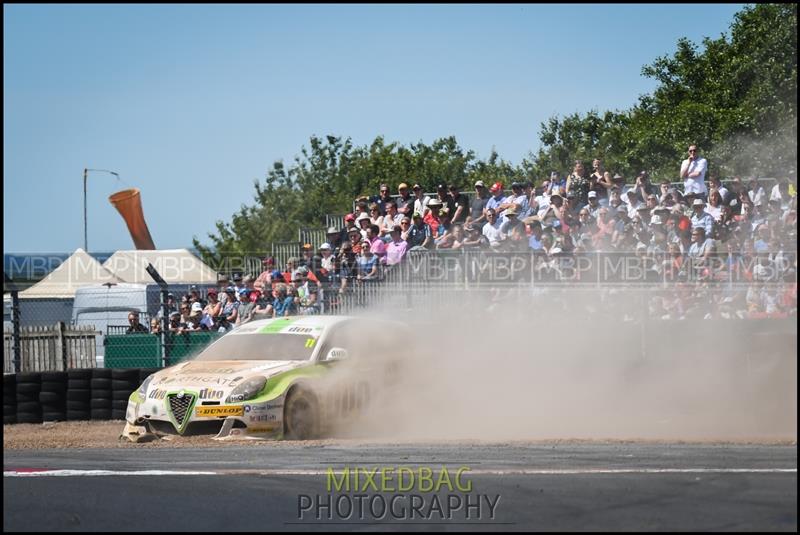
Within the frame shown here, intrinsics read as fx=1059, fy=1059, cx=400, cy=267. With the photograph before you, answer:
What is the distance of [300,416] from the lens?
10.9 m

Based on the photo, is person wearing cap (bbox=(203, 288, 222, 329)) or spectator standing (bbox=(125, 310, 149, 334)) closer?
person wearing cap (bbox=(203, 288, 222, 329))

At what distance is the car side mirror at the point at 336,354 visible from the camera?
37.1 ft

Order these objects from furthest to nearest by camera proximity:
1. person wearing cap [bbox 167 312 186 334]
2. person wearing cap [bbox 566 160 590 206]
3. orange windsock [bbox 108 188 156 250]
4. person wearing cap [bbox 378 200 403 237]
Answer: orange windsock [bbox 108 188 156 250]
person wearing cap [bbox 378 200 403 237]
person wearing cap [bbox 566 160 590 206]
person wearing cap [bbox 167 312 186 334]

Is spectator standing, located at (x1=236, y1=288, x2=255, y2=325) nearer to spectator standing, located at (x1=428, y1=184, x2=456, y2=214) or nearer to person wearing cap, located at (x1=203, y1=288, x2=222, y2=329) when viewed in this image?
person wearing cap, located at (x1=203, y1=288, x2=222, y2=329)

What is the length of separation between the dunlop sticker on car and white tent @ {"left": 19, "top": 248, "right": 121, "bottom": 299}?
60.6ft

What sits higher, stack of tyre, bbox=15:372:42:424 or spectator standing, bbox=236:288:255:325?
spectator standing, bbox=236:288:255:325

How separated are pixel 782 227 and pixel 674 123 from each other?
1568 centimetres

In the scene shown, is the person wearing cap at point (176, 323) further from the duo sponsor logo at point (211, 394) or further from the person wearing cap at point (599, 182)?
the person wearing cap at point (599, 182)

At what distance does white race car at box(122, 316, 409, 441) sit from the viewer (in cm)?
1066

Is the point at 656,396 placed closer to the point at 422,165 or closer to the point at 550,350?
the point at 550,350

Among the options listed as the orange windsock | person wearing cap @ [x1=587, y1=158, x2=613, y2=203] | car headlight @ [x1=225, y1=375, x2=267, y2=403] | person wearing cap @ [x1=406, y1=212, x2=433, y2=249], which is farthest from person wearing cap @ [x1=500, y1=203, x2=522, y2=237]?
the orange windsock

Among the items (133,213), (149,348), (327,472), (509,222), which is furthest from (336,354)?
(133,213)

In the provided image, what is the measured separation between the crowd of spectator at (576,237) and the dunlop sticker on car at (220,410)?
5047mm

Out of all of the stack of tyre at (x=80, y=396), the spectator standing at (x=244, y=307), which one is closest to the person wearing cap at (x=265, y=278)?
the spectator standing at (x=244, y=307)
